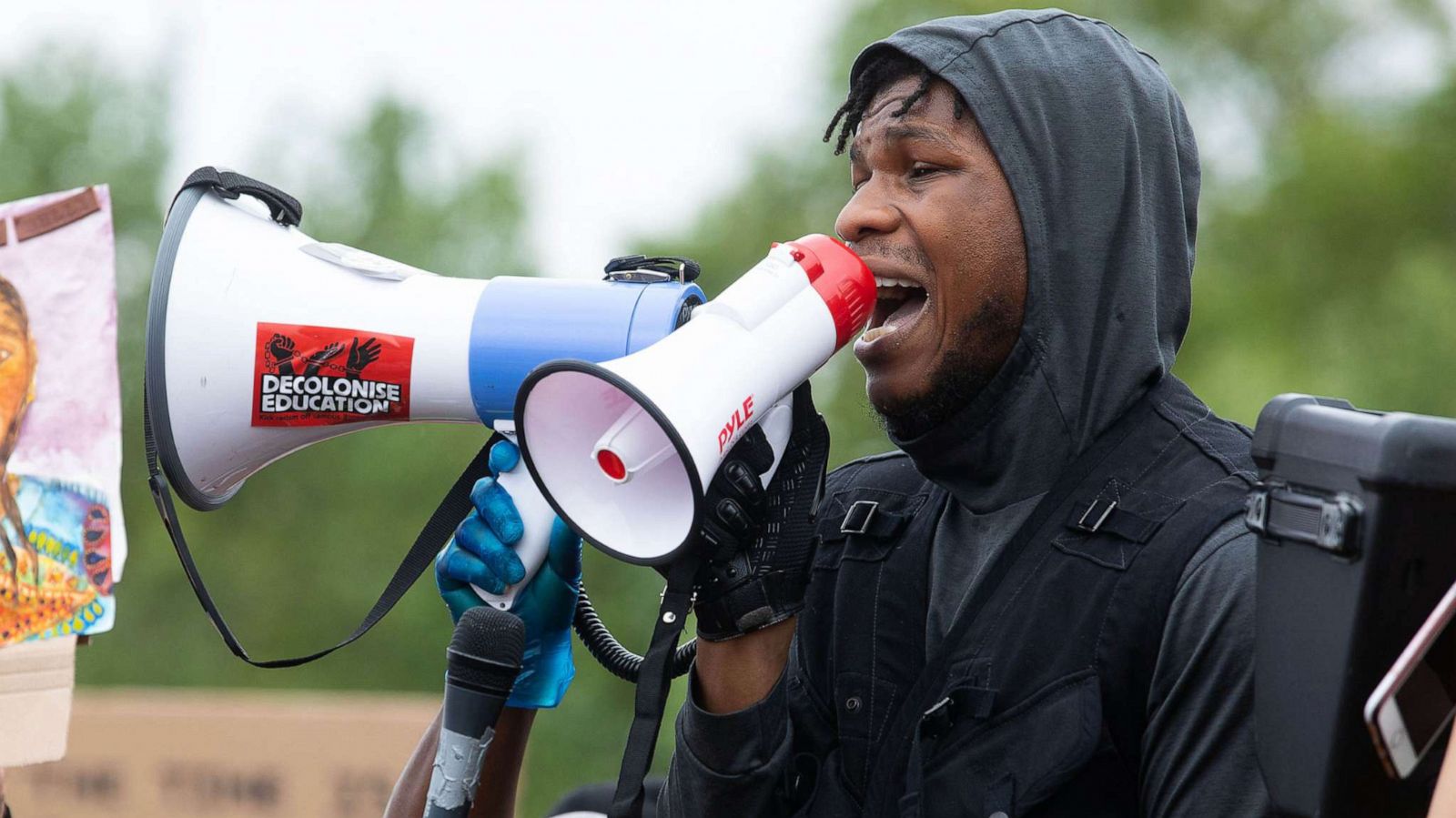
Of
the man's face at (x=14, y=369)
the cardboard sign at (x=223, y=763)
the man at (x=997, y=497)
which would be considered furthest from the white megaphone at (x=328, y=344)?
the cardboard sign at (x=223, y=763)

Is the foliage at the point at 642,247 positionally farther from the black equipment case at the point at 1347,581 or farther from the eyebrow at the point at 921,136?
the black equipment case at the point at 1347,581

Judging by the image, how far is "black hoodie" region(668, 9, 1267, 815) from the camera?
2490 mm

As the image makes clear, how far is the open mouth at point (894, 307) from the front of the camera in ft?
8.38

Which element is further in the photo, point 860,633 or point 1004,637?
point 860,633

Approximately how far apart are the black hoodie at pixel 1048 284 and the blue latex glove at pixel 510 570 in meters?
0.38

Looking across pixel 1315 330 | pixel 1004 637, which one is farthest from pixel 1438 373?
pixel 1004 637

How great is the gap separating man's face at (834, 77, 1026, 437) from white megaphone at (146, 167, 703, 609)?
0.34m

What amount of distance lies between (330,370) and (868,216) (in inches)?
37.1

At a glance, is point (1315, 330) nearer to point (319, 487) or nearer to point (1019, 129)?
point (319, 487)

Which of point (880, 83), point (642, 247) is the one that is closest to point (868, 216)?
point (880, 83)

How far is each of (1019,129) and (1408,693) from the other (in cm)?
118

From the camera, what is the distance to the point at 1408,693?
1.60m

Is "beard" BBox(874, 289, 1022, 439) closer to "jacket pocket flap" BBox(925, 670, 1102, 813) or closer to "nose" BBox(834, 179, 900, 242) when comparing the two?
"nose" BBox(834, 179, 900, 242)

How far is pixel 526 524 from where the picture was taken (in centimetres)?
264
